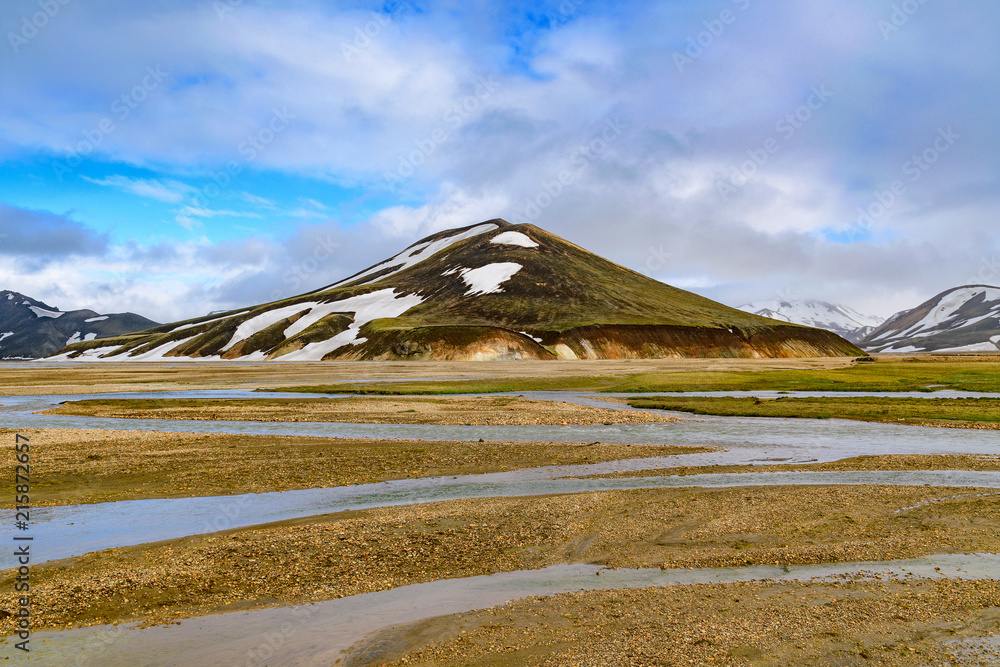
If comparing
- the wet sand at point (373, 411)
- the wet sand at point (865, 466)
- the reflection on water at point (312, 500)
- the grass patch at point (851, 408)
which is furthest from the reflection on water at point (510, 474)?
the grass patch at point (851, 408)

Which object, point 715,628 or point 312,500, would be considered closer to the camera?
point 715,628

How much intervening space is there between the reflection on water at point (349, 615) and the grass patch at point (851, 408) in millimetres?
31116

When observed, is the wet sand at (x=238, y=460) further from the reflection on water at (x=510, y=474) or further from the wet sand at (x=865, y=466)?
the wet sand at (x=865, y=466)

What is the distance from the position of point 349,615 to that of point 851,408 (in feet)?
152

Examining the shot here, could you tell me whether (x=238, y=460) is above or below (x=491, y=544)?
above

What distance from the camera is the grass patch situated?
40812mm

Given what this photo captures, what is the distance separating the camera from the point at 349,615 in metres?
11.3

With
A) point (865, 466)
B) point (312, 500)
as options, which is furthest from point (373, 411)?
point (865, 466)

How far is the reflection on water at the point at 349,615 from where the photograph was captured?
9.80 meters

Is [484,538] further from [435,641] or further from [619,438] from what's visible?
[619,438]

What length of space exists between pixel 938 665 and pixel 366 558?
11324mm

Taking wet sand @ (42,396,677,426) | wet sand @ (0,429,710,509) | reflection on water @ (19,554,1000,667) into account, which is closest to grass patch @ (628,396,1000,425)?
wet sand @ (42,396,677,426)

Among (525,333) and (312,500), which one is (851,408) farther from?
(525,333)

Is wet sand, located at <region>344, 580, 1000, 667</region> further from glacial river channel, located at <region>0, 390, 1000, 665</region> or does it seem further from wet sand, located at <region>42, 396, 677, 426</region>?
wet sand, located at <region>42, 396, 677, 426</region>
